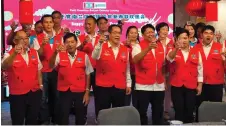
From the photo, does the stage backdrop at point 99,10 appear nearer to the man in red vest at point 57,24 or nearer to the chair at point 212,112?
the man in red vest at point 57,24

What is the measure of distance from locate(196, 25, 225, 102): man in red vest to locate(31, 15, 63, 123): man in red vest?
5.63 ft

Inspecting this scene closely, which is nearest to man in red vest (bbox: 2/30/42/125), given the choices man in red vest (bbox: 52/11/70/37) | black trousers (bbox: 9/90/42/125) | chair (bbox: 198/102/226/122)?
black trousers (bbox: 9/90/42/125)

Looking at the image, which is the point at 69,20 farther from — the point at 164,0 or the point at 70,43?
the point at 70,43

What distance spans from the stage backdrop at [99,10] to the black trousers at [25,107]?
9.34ft

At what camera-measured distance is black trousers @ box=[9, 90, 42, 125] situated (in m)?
3.98

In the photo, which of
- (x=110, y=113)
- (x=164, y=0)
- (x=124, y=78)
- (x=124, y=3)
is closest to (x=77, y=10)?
(x=124, y=3)

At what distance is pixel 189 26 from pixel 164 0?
208 centimetres

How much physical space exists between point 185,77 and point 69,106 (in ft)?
4.40

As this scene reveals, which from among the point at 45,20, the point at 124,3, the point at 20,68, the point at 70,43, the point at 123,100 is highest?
the point at 124,3

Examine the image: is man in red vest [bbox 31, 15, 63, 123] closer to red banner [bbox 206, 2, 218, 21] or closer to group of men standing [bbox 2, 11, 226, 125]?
group of men standing [bbox 2, 11, 226, 125]

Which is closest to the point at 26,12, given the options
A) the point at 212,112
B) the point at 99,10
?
the point at 212,112

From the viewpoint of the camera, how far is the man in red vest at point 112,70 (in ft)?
14.0

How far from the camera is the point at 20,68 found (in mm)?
3943

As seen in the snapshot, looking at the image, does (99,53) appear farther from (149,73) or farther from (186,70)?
(186,70)
